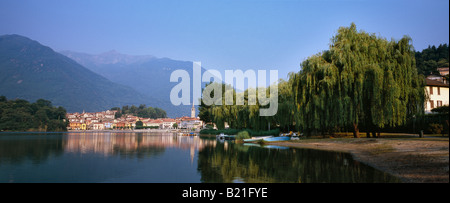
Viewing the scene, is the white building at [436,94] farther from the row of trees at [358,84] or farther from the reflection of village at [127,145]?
the reflection of village at [127,145]

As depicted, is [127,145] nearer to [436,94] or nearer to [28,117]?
[436,94]

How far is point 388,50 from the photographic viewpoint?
2778cm

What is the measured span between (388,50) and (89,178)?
25.7m

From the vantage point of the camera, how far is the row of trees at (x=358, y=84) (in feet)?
84.1

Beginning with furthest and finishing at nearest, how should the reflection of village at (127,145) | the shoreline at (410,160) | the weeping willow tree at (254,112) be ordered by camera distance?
the weeping willow tree at (254,112) → the reflection of village at (127,145) → the shoreline at (410,160)

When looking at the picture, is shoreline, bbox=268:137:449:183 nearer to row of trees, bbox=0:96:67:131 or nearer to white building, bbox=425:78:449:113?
white building, bbox=425:78:449:113

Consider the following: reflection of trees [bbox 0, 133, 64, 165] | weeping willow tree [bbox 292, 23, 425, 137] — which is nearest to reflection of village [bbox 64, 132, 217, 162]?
reflection of trees [bbox 0, 133, 64, 165]

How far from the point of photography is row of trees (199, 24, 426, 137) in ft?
84.1

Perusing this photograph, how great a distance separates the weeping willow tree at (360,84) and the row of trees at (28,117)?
136m

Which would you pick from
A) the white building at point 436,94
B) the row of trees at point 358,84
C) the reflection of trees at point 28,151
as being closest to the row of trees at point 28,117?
the reflection of trees at point 28,151

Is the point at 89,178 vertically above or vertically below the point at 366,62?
below
